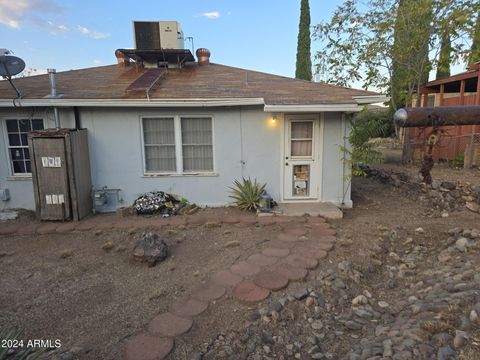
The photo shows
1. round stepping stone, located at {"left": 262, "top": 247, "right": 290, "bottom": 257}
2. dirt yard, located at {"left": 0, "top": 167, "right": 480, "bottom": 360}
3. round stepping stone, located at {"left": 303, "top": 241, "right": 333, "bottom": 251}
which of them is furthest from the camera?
round stepping stone, located at {"left": 303, "top": 241, "right": 333, "bottom": 251}

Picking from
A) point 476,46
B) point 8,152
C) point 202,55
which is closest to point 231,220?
point 8,152

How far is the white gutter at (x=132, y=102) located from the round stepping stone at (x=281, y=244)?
2.98 metres

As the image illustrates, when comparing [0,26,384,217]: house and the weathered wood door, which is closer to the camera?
the weathered wood door

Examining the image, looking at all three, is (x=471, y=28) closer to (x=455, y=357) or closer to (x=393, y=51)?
(x=393, y=51)

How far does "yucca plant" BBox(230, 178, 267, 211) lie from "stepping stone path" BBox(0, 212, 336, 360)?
19.7 inches

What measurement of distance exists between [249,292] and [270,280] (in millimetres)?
364

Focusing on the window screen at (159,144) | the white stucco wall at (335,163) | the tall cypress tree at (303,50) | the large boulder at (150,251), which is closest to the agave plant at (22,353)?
the large boulder at (150,251)

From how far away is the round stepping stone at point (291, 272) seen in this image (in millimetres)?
3699

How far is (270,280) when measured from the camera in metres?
3.64

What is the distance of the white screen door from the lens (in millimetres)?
6641

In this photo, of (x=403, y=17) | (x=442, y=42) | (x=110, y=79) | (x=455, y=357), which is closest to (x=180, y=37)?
(x=110, y=79)

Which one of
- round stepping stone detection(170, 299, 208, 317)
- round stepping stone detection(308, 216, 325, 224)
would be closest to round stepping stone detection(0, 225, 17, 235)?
round stepping stone detection(170, 299, 208, 317)

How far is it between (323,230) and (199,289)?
2782 millimetres

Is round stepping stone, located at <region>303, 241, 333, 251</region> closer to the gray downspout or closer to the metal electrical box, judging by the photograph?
the metal electrical box
